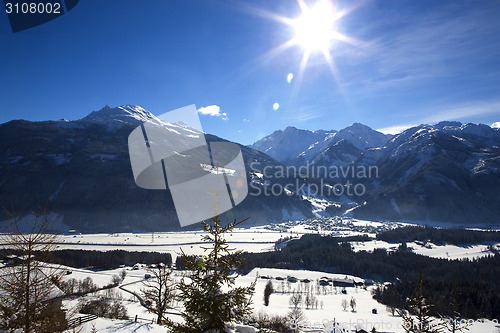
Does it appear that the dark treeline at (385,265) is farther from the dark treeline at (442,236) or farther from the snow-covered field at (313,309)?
the dark treeline at (442,236)

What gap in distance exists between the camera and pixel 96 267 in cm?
9662

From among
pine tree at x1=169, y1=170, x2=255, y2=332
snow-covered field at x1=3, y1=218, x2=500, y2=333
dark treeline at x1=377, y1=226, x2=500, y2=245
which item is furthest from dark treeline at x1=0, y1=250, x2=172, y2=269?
dark treeline at x1=377, y1=226, x2=500, y2=245

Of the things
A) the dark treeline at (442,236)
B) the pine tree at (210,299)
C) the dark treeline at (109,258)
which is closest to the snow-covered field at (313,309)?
the dark treeline at (109,258)

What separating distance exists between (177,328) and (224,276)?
2.02 metres

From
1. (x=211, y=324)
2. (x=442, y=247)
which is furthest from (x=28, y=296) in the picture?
(x=442, y=247)

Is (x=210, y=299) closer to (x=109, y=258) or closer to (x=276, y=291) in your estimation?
(x=276, y=291)

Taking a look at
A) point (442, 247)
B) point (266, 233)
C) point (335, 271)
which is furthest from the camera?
point (266, 233)

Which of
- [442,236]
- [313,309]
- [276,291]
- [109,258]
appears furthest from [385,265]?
[109,258]

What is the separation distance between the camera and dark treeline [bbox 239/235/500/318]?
304 feet

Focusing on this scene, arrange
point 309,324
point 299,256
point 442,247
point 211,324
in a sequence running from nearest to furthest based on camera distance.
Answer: point 211,324, point 309,324, point 299,256, point 442,247

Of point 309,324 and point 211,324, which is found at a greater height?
point 211,324

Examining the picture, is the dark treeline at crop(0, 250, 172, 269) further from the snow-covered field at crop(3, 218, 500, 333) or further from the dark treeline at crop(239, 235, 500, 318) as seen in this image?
the dark treeline at crop(239, 235, 500, 318)

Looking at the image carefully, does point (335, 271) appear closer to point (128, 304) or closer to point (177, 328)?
point (128, 304)

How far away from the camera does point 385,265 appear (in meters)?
109
